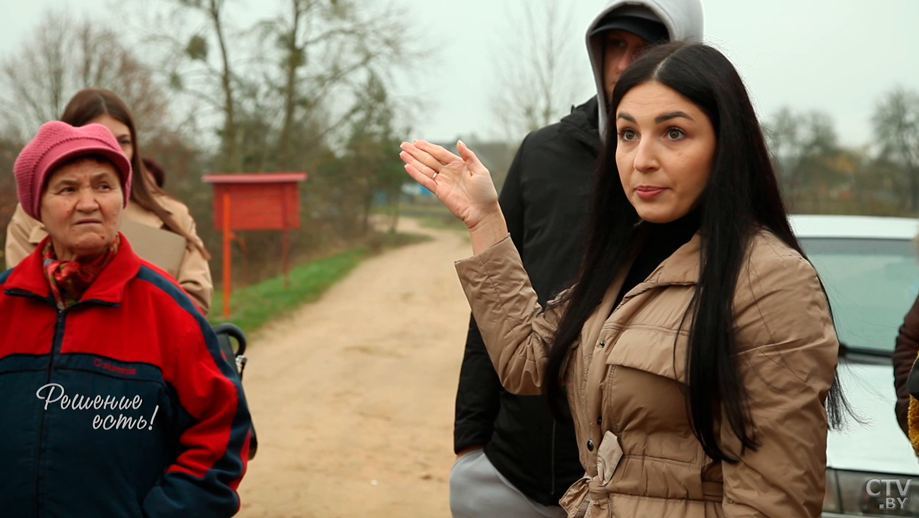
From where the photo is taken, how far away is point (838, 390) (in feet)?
6.31

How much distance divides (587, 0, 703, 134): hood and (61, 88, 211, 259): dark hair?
1.99 meters

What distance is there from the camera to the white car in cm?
336

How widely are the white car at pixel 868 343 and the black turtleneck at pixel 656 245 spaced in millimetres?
1456

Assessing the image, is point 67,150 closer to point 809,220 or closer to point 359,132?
point 809,220

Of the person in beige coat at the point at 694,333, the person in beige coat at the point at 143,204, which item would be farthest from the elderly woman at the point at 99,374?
the person in beige coat at the point at 143,204

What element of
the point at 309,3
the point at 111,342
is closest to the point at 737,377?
the point at 111,342

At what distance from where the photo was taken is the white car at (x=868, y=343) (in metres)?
3.36

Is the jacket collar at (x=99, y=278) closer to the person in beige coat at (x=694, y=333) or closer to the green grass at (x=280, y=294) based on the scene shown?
the person in beige coat at (x=694, y=333)

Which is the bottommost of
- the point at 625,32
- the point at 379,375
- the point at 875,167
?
the point at 379,375

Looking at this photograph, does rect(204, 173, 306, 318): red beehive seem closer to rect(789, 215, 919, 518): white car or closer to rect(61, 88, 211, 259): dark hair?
rect(61, 88, 211, 259): dark hair

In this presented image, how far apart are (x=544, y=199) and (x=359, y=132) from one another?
26.6 meters

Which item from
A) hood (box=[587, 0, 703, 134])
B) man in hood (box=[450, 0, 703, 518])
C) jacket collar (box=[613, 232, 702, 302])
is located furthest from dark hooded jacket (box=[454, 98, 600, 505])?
jacket collar (box=[613, 232, 702, 302])

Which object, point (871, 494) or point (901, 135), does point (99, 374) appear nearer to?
point (871, 494)

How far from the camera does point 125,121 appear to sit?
151 inches
